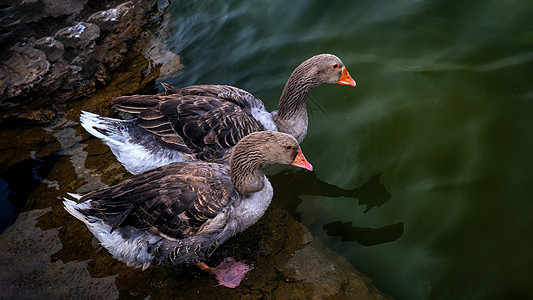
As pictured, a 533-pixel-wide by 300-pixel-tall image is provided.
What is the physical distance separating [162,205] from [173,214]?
0.14 m

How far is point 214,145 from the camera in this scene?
16.6ft

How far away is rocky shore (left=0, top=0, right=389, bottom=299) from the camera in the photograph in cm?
408

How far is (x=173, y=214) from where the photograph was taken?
4.03 m

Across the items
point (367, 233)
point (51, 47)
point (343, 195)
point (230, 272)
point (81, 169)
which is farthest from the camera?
point (51, 47)

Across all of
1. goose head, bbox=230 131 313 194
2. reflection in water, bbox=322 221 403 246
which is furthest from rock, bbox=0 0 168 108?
reflection in water, bbox=322 221 403 246

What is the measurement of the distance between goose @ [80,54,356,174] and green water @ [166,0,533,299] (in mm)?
839

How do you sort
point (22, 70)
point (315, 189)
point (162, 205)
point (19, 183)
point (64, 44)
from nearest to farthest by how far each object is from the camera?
point (162, 205) < point (315, 189) < point (19, 183) < point (22, 70) < point (64, 44)

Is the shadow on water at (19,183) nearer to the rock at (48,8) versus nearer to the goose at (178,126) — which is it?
the goose at (178,126)

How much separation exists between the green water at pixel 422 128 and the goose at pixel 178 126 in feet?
2.75

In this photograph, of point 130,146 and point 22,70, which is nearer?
point 130,146

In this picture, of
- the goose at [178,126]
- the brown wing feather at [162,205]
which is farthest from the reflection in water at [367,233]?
the goose at [178,126]

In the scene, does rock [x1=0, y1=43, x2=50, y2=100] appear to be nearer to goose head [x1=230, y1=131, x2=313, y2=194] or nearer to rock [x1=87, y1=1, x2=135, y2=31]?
rock [x1=87, y1=1, x2=135, y2=31]

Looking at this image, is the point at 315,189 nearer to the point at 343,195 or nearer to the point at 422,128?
the point at 343,195

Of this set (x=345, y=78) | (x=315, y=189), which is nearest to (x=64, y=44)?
(x=345, y=78)
